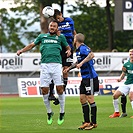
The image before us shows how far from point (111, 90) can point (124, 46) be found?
112 feet

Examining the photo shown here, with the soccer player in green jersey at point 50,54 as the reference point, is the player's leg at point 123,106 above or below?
below

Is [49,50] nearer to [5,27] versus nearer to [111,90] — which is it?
[111,90]

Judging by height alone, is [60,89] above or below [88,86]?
below

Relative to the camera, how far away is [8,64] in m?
46.8

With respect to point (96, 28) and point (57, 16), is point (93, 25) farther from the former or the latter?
point (57, 16)

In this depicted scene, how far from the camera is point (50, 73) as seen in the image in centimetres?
1750

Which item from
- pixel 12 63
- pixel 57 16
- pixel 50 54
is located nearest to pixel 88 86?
pixel 50 54

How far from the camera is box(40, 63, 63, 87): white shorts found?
17438mm

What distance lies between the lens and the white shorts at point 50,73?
17.4 m

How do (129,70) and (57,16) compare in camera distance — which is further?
(129,70)

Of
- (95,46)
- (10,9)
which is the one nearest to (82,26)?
(95,46)

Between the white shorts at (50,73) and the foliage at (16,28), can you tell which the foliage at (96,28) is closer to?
the foliage at (16,28)

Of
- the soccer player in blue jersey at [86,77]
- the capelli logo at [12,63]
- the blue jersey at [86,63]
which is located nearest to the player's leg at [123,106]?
the soccer player in blue jersey at [86,77]

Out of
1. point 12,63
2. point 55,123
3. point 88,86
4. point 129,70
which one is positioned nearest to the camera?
point 88,86
